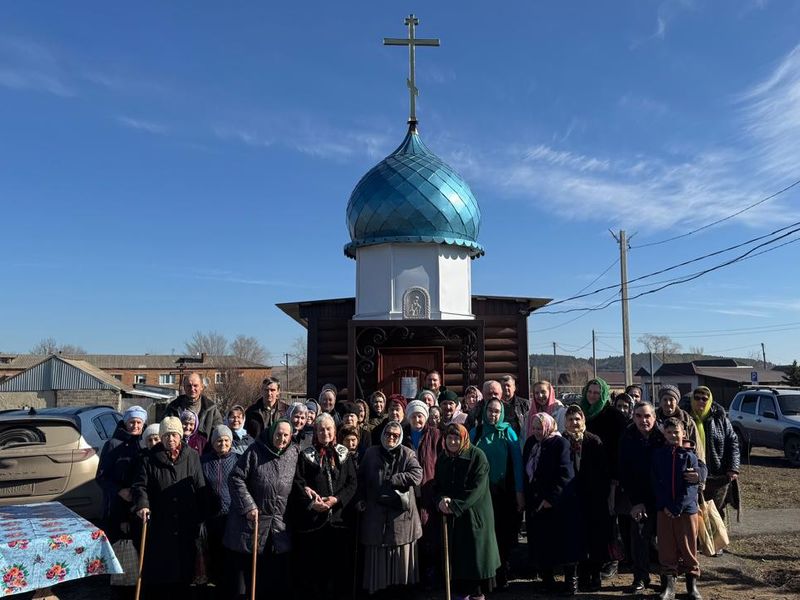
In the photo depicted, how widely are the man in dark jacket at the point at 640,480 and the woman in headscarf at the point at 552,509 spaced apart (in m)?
0.47

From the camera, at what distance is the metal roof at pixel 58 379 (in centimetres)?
3716

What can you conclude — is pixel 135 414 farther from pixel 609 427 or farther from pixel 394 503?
pixel 609 427

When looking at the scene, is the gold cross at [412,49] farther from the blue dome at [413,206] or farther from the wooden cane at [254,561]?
the wooden cane at [254,561]

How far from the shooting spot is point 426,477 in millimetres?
5504

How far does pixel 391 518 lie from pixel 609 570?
2.20 metres

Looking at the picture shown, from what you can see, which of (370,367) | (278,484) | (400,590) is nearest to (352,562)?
(400,590)

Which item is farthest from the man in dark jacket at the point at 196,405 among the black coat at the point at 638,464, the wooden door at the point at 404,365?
the wooden door at the point at 404,365

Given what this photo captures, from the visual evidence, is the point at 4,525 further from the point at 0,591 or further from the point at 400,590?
the point at 400,590

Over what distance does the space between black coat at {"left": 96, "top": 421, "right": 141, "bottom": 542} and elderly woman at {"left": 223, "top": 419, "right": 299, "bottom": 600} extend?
30.5 inches

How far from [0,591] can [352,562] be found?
2.60 metres

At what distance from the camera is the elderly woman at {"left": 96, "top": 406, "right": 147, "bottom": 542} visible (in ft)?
16.1

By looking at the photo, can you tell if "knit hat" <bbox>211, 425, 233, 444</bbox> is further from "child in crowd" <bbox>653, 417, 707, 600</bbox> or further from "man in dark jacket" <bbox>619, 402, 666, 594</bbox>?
"child in crowd" <bbox>653, 417, 707, 600</bbox>

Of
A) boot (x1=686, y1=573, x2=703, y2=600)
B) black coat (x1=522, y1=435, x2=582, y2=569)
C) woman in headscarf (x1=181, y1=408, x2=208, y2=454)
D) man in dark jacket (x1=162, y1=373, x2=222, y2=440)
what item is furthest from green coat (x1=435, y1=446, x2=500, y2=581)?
man in dark jacket (x1=162, y1=373, x2=222, y2=440)

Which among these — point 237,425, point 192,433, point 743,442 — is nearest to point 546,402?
point 237,425
